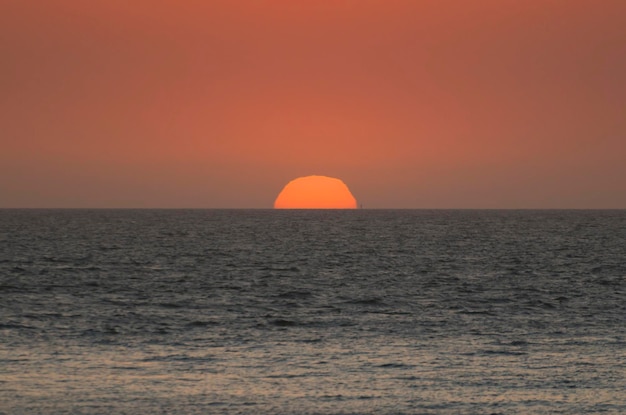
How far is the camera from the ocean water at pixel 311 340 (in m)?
22.8

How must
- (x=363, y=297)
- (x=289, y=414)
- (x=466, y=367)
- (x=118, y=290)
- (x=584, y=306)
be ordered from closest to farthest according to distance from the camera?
(x=289, y=414)
(x=466, y=367)
(x=584, y=306)
(x=363, y=297)
(x=118, y=290)

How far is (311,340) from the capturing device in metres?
32.8

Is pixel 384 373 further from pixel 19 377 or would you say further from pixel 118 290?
pixel 118 290

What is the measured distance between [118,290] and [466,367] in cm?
3065

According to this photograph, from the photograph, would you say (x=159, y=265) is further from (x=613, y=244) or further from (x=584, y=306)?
(x=613, y=244)

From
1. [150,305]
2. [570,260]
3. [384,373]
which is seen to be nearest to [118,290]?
[150,305]

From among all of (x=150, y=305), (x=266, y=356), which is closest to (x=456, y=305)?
(x=150, y=305)

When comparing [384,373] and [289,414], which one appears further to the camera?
[384,373]

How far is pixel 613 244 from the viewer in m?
111

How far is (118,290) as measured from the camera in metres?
53.2

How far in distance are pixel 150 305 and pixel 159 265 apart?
3050 centimetres

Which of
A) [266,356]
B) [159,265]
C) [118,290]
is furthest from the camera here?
[159,265]

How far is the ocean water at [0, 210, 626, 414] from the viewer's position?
2277 centimetres

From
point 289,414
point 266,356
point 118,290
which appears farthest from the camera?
point 118,290
